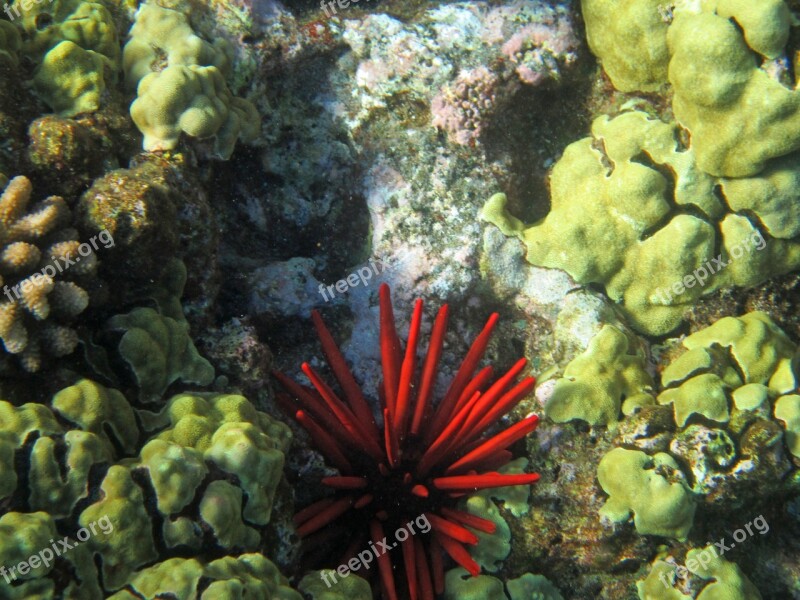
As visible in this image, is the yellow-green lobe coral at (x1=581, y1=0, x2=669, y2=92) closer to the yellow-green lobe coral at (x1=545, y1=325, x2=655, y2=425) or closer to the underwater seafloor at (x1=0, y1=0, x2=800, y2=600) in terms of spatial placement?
the underwater seafloor at (x1=0, y1=0, x2=800, y2=600)

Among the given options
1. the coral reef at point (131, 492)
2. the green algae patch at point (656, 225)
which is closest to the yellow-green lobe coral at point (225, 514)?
the coral reef at point (131, 492)

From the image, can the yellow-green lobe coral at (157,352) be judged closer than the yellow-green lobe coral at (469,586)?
Yes

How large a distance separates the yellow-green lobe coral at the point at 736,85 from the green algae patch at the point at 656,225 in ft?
0.50

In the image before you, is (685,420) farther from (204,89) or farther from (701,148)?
(204,89)

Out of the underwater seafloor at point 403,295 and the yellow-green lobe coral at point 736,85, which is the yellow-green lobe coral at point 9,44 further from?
the yellow-green lobe coral at point 736,85

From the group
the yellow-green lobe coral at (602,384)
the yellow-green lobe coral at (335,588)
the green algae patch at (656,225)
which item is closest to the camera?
the yellow-green lobe coral at (335,588)

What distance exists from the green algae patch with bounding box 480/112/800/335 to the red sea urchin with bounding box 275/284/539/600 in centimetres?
86

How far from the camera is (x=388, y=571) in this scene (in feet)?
9.00

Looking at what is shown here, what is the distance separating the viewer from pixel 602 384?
3127 mm

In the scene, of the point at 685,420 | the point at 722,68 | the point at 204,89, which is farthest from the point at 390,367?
the point at 722,68

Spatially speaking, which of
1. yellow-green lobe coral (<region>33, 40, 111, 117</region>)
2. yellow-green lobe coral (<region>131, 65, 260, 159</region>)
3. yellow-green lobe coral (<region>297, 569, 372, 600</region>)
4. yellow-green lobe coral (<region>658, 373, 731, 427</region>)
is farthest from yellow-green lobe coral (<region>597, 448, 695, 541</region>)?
yellow-green lobe coral (<region>33, 40, 111, 117</region>)

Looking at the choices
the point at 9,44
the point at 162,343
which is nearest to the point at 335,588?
the point at 162,343

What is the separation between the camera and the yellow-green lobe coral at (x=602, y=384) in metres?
3.12

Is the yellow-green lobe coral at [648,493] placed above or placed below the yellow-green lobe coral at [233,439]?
below
